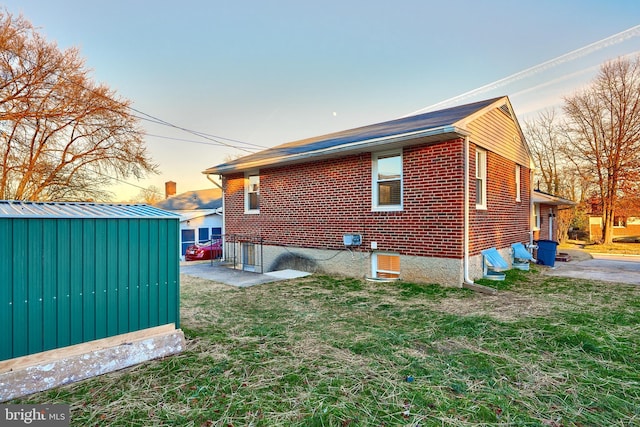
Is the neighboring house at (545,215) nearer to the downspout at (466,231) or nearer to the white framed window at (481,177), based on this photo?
the white framed window at (481,177)

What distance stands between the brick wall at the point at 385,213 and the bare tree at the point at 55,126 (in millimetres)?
10015

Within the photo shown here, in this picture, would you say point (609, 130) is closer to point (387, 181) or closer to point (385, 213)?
point (387, 181)

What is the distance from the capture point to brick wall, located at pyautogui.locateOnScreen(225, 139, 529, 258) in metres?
7.35

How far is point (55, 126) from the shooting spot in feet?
51.7

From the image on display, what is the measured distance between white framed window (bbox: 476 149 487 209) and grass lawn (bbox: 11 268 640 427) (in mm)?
3277

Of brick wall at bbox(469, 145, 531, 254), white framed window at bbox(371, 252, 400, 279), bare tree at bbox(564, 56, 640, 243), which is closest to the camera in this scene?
brick wall at bbox(469, 145, 531, 254)

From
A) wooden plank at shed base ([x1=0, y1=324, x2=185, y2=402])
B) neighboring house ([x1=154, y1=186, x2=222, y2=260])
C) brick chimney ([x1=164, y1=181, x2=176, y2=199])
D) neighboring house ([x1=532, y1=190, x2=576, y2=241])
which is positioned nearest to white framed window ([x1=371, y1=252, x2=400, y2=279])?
wooden plank at shed base ([x1=0, y1=324, x2=185, y2=402])

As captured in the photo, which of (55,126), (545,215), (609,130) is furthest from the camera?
(609,130)

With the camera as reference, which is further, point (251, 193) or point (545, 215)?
point (545, 215)

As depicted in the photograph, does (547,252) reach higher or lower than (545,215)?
lower

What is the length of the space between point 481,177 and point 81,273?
8.74m

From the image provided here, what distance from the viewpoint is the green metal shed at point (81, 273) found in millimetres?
2867

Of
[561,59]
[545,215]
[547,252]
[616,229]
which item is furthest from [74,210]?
[616,229]

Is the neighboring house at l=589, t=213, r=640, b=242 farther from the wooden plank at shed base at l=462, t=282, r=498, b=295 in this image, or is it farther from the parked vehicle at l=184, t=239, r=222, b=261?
the parked vehicle at l=184, t=239, r=222, b=261
